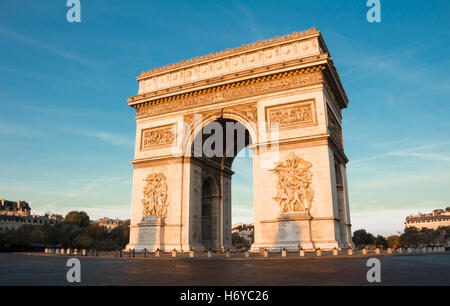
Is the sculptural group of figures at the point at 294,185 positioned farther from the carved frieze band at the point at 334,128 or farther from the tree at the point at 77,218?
the tree at the point at 77,218

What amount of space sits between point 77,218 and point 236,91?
202 ft

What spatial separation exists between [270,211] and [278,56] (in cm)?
981

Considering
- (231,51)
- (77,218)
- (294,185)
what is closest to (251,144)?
(294,185)

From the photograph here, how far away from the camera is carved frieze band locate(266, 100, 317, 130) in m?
20.0

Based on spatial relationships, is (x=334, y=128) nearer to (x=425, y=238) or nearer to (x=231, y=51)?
(x=231, y=51)

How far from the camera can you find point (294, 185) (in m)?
19.2

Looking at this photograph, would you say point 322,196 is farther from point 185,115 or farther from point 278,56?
point 185,115

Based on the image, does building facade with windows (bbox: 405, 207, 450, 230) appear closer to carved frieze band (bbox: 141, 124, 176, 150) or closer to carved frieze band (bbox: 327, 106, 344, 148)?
carved frieze band (bbox: 327, 106, 344, 148)

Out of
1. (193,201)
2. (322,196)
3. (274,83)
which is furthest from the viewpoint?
(193,201)

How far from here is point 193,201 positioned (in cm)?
2281

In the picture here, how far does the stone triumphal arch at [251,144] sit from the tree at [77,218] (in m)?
53.7
